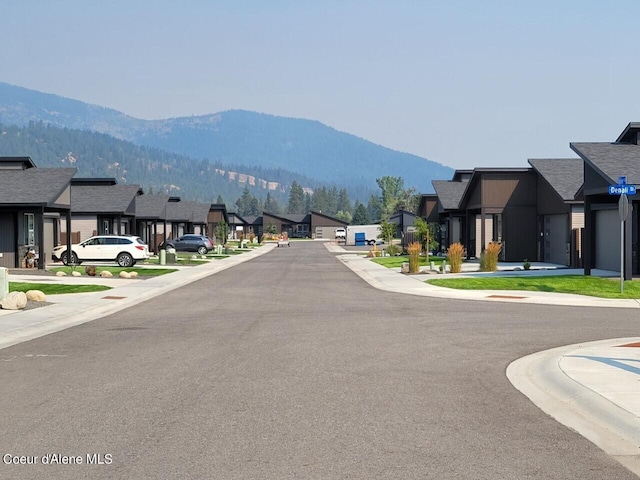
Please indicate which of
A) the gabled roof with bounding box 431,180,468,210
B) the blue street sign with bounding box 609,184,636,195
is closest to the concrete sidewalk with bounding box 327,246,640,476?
the blue street sign with bounding box 609,184,636,195

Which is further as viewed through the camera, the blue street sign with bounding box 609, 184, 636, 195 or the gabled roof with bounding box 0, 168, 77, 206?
the gabled roof with bounding box 0, 168, 77, 206

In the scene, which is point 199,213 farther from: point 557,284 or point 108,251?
point 557,284

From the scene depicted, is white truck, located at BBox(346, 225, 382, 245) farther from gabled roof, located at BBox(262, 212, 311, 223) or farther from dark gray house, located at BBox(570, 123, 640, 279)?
dark gray house, located at BBox(570, 123, 640, 279)

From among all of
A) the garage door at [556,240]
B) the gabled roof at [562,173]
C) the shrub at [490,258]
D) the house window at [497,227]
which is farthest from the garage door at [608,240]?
the house window at [497,227]

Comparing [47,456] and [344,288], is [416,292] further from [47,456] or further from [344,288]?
[47,456]

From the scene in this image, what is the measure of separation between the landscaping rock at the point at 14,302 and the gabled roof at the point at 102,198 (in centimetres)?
3388

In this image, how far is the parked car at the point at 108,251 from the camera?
46562mm

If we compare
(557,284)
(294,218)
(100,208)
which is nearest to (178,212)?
(100,208)

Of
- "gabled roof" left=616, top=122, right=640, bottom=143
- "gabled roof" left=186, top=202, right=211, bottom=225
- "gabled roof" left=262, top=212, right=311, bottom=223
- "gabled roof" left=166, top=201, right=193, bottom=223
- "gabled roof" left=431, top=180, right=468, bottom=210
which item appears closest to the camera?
"gabled roof" left=616, top=122, right=640, bottom=143

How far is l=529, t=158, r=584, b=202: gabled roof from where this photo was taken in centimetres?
4133

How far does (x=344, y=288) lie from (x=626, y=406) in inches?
825

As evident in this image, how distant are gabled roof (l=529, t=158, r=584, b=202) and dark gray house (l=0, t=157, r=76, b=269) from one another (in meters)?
24.2

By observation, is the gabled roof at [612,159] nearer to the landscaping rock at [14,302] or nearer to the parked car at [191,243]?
the landscaping rock at [14,302]

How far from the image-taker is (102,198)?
5712cm
